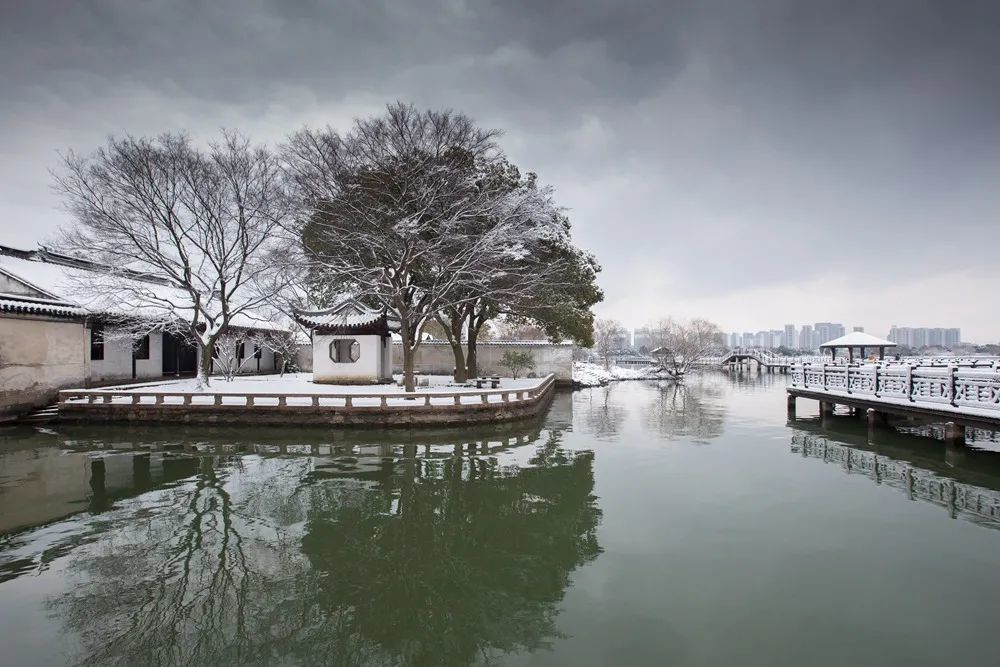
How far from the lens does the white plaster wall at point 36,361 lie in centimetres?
1537

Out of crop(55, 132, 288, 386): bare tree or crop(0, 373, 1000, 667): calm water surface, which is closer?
crop(0, 373, 1000, 667): calm water surface

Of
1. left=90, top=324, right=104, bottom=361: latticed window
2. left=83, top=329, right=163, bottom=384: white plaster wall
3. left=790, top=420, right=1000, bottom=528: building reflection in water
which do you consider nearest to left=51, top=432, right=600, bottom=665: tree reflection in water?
left=790, top=420, right=1000, bottom=528: building reflection in water

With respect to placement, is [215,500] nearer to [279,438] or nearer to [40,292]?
[279,438]

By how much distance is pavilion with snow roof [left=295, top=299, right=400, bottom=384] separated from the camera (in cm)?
2148

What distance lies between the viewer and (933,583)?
5223 mm

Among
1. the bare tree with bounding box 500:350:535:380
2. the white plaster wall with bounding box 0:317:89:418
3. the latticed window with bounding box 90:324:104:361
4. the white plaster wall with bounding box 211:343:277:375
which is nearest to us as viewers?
the white plaster wall with bounding box 0:317:89:418

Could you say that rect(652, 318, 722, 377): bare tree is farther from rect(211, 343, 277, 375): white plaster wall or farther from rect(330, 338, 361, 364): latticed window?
rect(211, 343, 277, 375): white plaster wall

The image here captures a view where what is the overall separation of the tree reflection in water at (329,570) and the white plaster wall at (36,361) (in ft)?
39.3

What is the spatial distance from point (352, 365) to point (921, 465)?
19.4 meters

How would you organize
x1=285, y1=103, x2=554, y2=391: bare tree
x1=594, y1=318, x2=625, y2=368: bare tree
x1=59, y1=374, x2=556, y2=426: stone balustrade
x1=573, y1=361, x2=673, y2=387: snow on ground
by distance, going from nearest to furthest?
x1=59, y1=374, x2=556, y2=426: stone balustrade
x1=285, y1=103, x2=554, y2=391: bare tree
x1=573, y1=361, x2=673, y2=387: snow on ground
x1=594, y1=318, x2=625, y2=368: bare tree

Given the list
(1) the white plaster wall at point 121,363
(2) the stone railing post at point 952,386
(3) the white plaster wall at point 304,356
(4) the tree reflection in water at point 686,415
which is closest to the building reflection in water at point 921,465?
(2) the stone railing post at point 952,386

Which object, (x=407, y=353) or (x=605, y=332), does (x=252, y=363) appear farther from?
(x=605, y=332)

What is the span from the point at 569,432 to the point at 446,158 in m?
10.7

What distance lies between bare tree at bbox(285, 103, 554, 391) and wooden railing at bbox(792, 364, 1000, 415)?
12.1m
